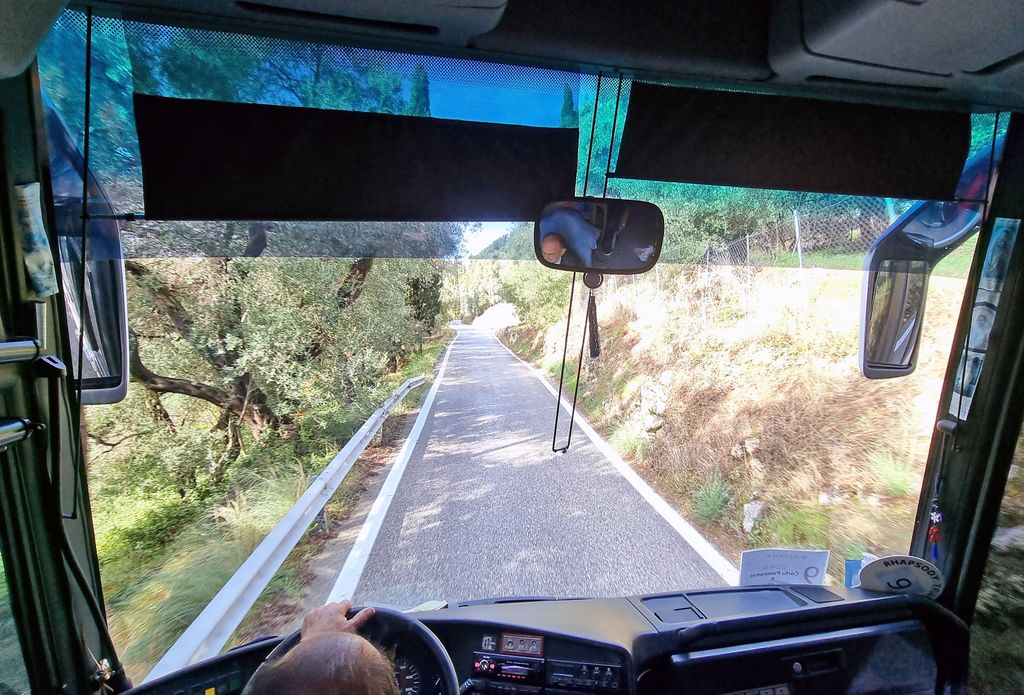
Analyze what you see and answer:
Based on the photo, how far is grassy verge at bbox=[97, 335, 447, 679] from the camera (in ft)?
7.82

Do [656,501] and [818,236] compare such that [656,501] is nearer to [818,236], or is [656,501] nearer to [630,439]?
[630,439]

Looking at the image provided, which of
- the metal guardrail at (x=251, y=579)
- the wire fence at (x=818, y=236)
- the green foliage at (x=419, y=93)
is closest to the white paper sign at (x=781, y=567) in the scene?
the wire fence at (x=818, y=236)

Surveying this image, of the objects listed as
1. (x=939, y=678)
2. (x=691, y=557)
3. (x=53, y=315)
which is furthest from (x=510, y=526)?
(x=53, y=315)

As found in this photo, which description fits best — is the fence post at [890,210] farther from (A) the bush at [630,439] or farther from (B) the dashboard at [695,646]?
(A) the bush at [630,439]

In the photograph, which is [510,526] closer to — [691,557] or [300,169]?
[691,557]

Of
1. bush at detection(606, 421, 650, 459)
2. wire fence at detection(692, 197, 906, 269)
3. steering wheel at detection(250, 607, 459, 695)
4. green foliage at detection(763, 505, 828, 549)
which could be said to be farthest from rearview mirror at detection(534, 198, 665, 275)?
green foliage at detection(763, 505, 828, 549)

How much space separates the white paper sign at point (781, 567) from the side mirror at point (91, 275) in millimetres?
2929

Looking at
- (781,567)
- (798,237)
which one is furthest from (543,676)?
(798,237)

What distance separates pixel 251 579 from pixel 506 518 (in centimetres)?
143

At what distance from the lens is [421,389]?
3.88 metres

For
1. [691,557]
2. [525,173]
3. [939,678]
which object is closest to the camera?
[525,173]

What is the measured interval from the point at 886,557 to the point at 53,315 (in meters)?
3.80

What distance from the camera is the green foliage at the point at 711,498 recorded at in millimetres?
Result: 3705

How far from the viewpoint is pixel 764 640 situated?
2203 millimetres
